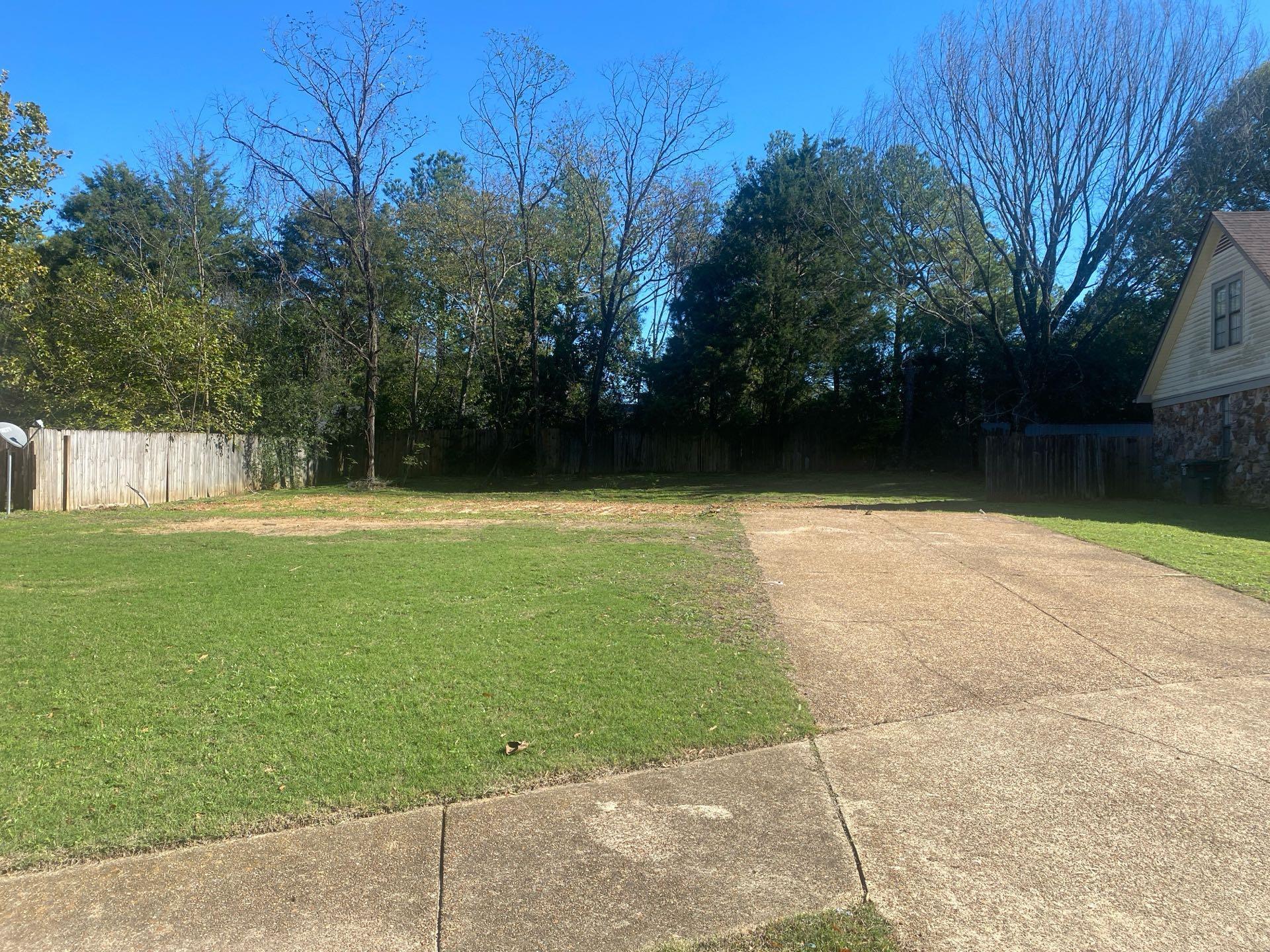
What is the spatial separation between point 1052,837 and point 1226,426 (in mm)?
19027

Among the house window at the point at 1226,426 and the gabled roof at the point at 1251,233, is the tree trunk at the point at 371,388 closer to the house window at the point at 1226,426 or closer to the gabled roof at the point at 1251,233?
the gabled roof at the point at 1251,233

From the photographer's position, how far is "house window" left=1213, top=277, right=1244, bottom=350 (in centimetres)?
1819

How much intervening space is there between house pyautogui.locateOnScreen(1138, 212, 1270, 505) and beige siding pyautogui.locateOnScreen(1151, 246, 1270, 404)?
0.02 metres

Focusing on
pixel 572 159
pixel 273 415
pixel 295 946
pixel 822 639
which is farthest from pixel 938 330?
pixel 295 946

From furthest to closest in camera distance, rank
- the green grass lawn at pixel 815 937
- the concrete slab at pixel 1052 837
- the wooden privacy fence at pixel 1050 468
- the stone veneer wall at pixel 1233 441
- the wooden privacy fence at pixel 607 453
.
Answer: the wooden privacy fence at pixel 607 453 < the wooden privacy fence at pixel 1050 468 < the stone veneer wall at pixel 1233 441 < the concrete slab at pixel 1052 837 < the green grass lawn at pixel 815 937

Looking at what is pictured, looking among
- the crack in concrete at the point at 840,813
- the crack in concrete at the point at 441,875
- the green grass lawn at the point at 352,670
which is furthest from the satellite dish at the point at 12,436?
the crack in concrete at the point at 840,813

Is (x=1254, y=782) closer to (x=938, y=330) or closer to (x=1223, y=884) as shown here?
(x=1223, y=884)

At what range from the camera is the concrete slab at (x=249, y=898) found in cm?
285

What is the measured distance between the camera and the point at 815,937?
2803mm

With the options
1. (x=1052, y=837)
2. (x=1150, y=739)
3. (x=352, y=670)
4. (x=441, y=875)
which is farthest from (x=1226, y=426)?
(x=441, y=875)

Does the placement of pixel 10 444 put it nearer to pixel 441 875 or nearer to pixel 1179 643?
pixel 441 875

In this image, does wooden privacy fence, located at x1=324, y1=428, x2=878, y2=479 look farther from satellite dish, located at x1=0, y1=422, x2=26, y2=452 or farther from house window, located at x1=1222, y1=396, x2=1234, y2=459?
house window, located at x1=1222, y1=396, x2=1234, y2=459

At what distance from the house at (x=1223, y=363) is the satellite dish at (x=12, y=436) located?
24.5 meters

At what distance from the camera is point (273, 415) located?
26.2 m
